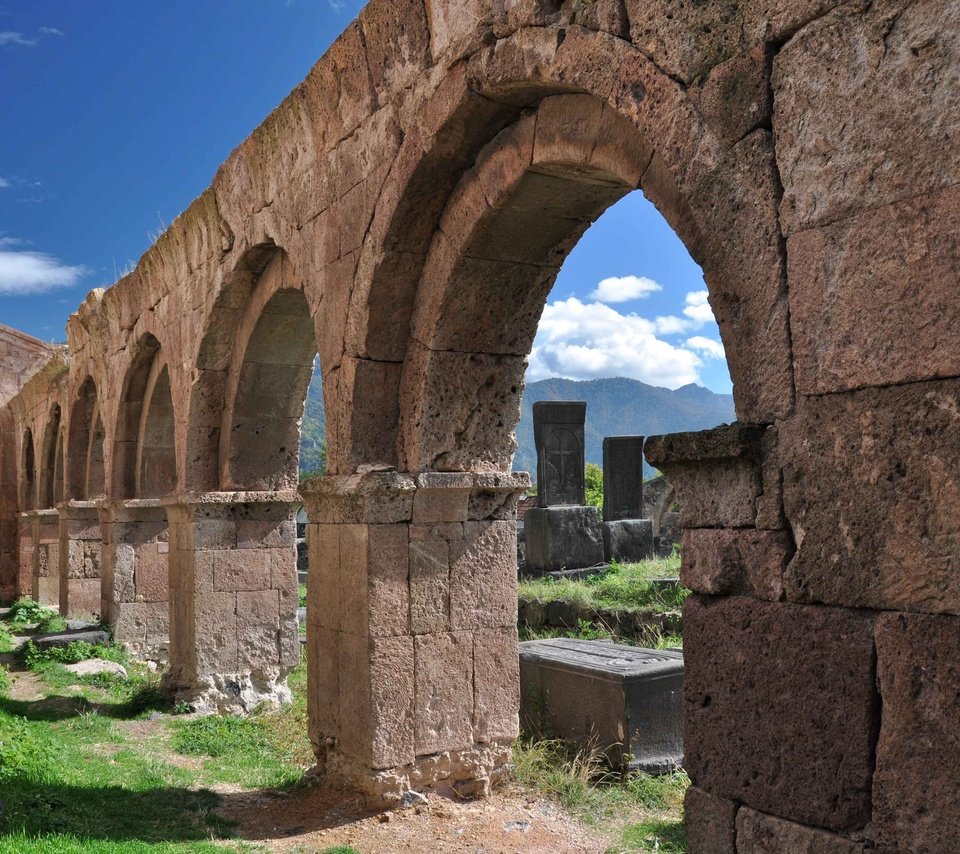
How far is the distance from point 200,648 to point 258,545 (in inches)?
38.7

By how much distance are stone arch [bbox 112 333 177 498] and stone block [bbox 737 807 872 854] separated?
30.4 feet

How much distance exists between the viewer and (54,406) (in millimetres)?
16938

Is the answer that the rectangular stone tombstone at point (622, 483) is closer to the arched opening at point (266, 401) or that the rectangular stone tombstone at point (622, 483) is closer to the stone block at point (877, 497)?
the arched opening at point (266, 401)

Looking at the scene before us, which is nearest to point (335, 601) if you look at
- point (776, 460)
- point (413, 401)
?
point (413, 401)

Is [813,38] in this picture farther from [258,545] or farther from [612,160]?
[258,545]

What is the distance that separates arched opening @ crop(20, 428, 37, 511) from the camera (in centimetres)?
2014

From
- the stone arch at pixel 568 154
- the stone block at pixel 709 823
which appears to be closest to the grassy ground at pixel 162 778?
the stone arch at pixel 568 154

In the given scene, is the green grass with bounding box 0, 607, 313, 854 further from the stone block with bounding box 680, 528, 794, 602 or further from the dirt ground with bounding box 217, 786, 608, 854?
the stone block with bounding box 680, 528, 794, 602

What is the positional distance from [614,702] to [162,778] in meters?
2.98

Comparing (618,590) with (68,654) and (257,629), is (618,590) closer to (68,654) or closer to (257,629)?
(257,629)

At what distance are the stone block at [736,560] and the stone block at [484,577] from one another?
8.96 feet

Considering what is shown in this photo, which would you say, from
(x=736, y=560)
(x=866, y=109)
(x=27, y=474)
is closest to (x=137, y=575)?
(x=736, y=560)

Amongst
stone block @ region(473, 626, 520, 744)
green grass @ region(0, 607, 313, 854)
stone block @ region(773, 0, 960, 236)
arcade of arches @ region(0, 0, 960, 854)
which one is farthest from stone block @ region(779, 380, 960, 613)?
green grass @ region(0, 607, 313, 854)

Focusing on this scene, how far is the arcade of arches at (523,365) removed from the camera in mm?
2412
